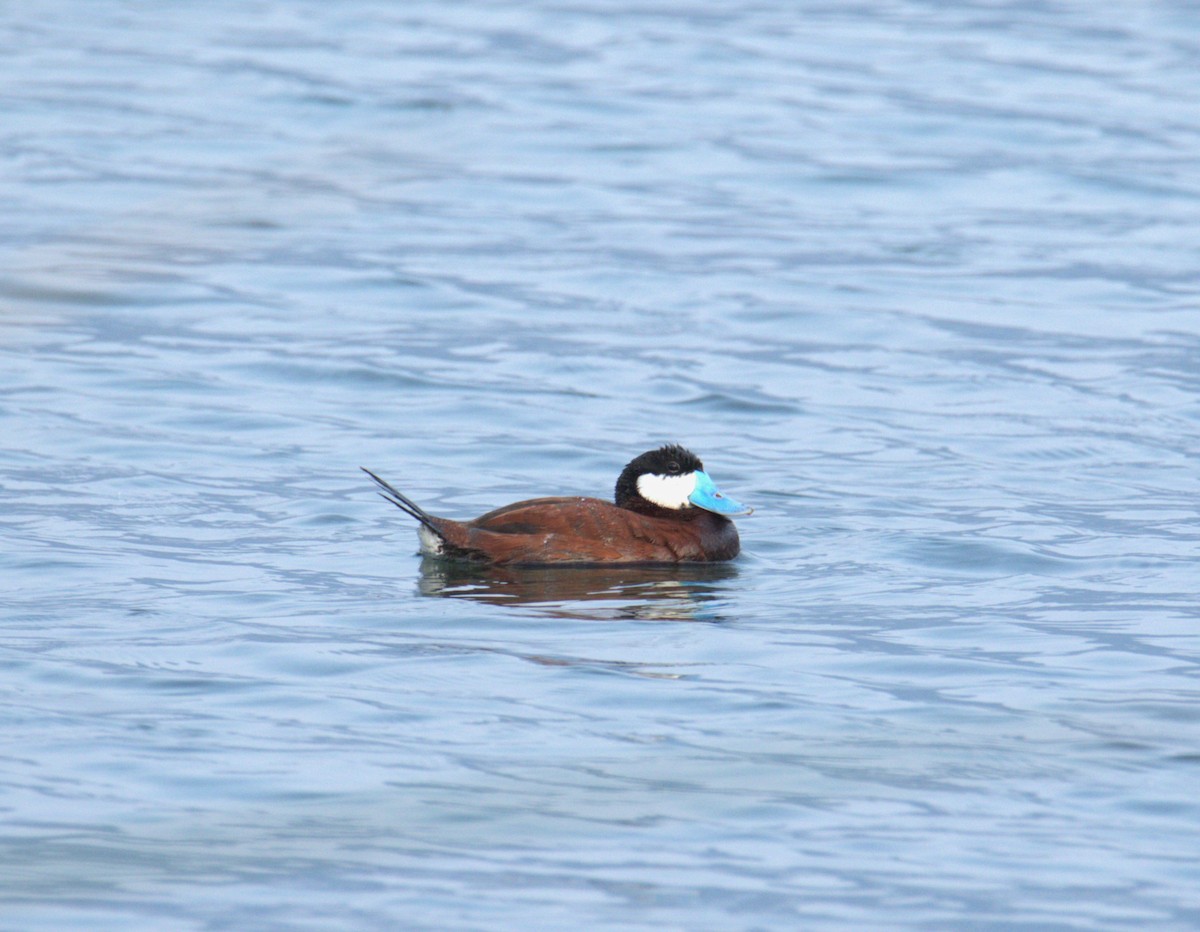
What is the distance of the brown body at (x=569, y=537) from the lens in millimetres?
8445

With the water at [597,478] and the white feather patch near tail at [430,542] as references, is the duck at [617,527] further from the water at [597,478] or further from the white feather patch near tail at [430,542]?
the water at [597,478]

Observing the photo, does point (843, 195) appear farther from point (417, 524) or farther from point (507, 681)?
point (507, 681)

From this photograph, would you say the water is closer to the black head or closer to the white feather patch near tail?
the white feather patch near tail

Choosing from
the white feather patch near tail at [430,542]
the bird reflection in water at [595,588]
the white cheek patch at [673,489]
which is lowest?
the bird reflection in water at [595,588]

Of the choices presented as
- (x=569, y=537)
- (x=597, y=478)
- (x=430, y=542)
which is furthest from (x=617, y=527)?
(x=597, y=478)

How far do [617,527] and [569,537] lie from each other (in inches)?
8.8

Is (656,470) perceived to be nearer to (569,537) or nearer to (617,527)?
(617,527)

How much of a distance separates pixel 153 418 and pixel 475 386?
1883 millimetres

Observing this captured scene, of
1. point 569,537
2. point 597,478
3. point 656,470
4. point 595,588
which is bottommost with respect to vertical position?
point 597,478

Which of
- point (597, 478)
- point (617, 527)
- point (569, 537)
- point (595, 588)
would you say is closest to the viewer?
point (595, 588)

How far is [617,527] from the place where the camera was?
856 cm

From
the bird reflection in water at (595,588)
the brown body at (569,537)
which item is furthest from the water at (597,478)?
the brown body at (569,537)

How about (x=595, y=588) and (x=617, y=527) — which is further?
(x=617, y=527)

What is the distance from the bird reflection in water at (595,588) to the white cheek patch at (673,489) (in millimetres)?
354
